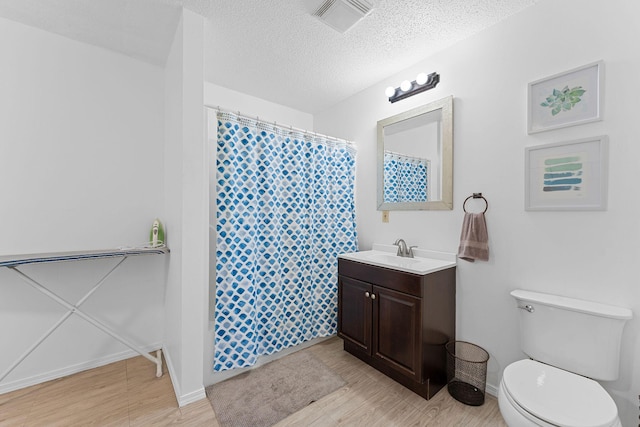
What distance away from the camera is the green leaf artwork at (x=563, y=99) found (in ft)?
4.60

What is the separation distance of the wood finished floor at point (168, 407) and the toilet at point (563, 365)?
0.52 m

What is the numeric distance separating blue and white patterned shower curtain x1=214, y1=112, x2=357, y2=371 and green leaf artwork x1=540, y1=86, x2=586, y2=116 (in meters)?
1.55

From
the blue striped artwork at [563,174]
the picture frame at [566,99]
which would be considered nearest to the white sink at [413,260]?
the blue striped artwork at [563,174]

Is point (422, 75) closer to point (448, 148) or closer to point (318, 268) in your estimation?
point (448, 148)

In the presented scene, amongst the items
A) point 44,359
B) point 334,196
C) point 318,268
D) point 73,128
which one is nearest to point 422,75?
point 334,196

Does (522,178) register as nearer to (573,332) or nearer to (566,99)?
(566,99)

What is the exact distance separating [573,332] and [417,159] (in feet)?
4.76

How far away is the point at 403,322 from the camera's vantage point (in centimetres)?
173

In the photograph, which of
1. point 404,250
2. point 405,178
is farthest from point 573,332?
point 405,178

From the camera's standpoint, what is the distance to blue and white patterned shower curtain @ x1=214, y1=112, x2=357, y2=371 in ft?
6.09

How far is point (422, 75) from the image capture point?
6.67 feet

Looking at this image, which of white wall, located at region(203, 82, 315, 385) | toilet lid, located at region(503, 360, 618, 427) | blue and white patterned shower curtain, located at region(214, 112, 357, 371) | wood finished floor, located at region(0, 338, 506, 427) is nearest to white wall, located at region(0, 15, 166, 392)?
wood finished floor, located at region(0, 338, 506, 427)

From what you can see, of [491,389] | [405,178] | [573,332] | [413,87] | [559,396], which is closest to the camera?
[559,396]

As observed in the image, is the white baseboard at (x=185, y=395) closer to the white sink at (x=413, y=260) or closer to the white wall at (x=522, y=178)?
the white sink at (x=413, y=260)
